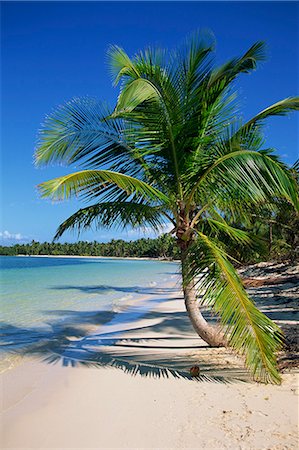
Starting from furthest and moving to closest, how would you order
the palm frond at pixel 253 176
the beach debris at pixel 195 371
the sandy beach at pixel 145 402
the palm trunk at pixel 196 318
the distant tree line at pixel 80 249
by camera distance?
1. the distant tree line at pixel 80 249
2. the palm trunk at pixel 196 318
3. the beach debris at pixel 195 371
4. the palm frond at pixel 253 176
5. the sandy beach at pixel 145 402

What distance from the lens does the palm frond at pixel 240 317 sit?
3.72m

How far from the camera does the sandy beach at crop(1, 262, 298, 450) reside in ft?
10.8

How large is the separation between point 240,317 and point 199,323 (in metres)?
2.04

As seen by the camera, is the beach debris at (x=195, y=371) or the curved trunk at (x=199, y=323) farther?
the curved trunk at (x=199, y=323)

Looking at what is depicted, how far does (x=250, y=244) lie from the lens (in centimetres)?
612

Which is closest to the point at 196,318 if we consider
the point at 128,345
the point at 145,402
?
the point at 145,402

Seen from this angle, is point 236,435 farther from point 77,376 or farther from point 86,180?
point 86,180

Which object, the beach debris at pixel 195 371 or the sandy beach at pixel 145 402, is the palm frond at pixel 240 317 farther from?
the beach debris at pixel 195 371

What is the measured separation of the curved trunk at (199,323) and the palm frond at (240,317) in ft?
4.09

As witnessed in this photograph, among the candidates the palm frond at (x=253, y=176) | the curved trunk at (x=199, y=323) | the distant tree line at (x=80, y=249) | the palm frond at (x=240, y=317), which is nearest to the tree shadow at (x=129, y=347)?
the curved trunk at (x=199, y=323)

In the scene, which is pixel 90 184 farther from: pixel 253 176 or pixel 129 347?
pixel 129 347

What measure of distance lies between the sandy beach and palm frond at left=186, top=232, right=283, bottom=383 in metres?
0.46

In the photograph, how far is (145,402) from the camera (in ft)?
13.4

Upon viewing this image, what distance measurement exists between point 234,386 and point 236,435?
1.14 meters
